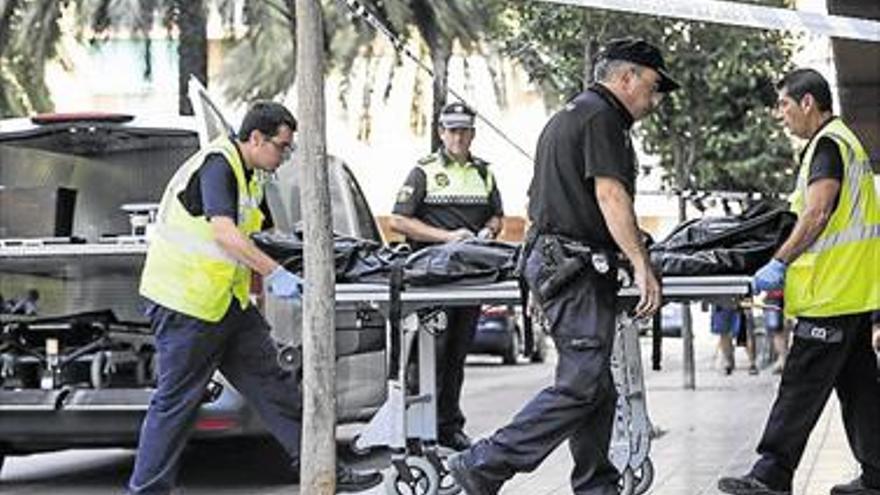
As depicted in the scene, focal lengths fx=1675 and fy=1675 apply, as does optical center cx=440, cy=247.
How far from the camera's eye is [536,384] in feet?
65.7

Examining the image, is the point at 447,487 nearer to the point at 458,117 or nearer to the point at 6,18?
the point at 458,117

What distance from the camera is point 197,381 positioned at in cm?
735

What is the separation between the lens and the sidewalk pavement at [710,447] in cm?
880

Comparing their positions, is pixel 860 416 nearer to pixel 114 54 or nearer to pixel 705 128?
pixel 705 128

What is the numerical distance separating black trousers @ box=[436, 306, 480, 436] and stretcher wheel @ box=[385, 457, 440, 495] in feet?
4.15

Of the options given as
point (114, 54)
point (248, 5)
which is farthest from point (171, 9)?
point (114, 54)

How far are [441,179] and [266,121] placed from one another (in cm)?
182

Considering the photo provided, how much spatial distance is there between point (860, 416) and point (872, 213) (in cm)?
92

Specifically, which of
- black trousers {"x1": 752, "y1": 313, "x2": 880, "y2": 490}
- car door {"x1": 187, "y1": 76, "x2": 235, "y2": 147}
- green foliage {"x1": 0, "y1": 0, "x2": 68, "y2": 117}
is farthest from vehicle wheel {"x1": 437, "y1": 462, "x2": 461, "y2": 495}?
green foliage {"x1": 0, "y1": 0, "x2": 68, "y2": 117}

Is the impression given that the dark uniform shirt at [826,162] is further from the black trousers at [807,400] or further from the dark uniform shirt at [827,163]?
the black trousers at [807,400]

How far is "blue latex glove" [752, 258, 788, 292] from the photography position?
6.83m

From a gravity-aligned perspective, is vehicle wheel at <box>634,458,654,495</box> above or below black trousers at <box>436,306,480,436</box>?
below

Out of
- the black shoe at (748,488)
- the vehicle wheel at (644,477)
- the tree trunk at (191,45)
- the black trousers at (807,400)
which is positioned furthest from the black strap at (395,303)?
the tree trunk at (191,45)

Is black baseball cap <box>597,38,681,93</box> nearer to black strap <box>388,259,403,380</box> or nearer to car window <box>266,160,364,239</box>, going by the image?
black strap <box>388,259,403,380</box>
